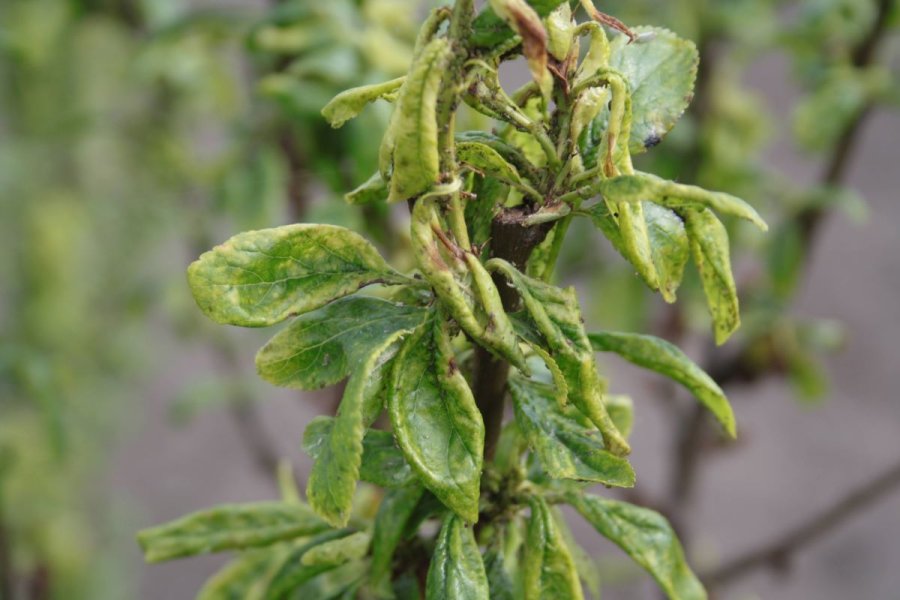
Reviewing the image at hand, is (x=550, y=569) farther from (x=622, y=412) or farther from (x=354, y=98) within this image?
(x=354, y=98)

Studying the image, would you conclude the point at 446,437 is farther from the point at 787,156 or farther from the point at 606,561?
the point at 787,156

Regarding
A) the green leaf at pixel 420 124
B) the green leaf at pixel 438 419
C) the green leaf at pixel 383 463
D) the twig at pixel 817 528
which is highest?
the green leaf at pixel 420 124

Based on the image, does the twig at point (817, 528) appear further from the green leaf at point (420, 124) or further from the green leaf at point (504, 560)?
the green leaf at point (420, 124)

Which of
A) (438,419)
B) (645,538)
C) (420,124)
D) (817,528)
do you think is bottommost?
(817,528)

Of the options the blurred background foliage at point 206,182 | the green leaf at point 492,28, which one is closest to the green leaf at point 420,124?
the green leaf at point 492,28

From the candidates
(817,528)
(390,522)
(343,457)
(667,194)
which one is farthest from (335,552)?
(817,528)

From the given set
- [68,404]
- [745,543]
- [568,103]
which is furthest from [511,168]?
[745,543]

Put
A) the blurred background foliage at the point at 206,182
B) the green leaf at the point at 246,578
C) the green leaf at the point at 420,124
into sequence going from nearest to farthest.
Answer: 1. the green leaf at the point at 420,124
2. the green leaf at the point at 246,578
3. the blurred background foliage at the point at 206,182
